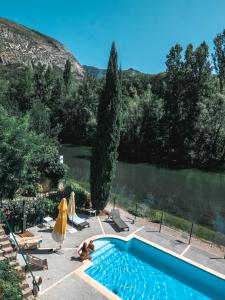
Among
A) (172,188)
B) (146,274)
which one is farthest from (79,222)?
(172,188)

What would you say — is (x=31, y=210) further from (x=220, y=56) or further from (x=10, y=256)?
(x=220, y=56)

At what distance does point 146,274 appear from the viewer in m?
11.4

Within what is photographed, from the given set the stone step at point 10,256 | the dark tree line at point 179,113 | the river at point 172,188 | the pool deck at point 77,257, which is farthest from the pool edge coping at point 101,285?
the dark tree line at point 179,113

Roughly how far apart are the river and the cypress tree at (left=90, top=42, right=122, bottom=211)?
427cm

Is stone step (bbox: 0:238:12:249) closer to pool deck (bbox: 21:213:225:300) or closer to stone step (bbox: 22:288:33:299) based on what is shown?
pool deck (bbox: 21:213:225:300)

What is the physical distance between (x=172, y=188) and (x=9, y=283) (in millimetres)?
22848

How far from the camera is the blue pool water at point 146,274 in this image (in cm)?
1026

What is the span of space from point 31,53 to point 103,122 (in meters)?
128

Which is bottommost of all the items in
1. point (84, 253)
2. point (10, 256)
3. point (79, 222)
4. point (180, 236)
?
point (180, 236)

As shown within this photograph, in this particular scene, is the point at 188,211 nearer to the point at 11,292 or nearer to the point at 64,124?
the point at 11,292

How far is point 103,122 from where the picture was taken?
1560 cm

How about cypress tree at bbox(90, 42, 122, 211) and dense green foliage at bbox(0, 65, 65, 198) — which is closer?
dense green foliage at bbox(0, 65, 65, 198)

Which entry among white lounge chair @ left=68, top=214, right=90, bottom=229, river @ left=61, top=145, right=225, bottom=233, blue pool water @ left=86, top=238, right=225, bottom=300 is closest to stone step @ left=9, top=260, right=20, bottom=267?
blue pool water @ left=86, top=238, right=225, bottom=300

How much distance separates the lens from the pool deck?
29.8ft
